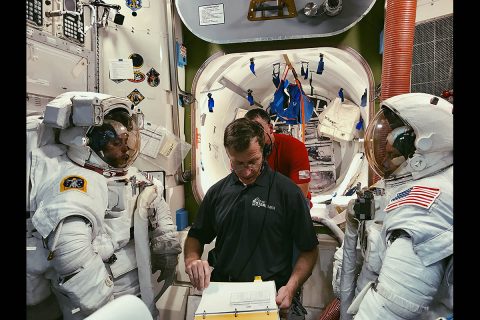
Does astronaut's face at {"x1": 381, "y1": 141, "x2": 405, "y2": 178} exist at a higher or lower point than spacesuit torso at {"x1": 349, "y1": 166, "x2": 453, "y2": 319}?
higher

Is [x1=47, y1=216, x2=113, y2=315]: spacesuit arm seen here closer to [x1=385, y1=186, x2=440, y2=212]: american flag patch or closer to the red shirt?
[x1=385, y1=186, x2=440, y2=212]: american flag patch

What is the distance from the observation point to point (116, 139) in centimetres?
206

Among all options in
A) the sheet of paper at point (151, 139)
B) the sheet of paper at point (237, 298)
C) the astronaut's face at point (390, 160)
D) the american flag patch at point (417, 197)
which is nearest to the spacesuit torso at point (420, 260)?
the american flag patch at point (417, 197)

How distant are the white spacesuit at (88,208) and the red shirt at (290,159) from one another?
138cm

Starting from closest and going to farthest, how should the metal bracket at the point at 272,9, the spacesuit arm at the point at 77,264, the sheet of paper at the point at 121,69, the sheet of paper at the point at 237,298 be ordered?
the sheet of paper at the point at 237,298 < the spacesuit arm at the point at 77,264 < the sheet of paper at the point at 121,69 < the metal bracket at the point at 272,9

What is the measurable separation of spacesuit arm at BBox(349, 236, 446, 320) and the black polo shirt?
73 centimetres

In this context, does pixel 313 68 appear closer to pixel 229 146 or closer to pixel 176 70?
pixel 176 70

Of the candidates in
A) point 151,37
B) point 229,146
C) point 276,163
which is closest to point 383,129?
point 229,146

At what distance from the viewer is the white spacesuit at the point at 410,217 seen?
135 cm

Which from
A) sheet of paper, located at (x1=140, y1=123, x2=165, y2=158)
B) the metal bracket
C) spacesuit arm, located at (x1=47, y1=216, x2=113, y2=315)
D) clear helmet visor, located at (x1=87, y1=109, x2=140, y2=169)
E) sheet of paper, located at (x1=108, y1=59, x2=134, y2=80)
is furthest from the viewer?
sheet of paper, located at (x1=140, y1=123, x2=165, y2=158)

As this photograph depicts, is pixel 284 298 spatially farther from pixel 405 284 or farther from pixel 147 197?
pixel 147 197

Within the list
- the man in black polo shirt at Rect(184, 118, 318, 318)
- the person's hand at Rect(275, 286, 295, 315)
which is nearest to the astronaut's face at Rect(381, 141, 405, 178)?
the man in black polo shirt at Rect(184, 118, 318, 318)

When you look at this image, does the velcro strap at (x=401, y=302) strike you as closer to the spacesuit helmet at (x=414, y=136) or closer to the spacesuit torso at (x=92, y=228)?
the spacesuit helmet at (x=414, y=136)

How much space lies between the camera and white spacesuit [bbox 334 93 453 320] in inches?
53.2
